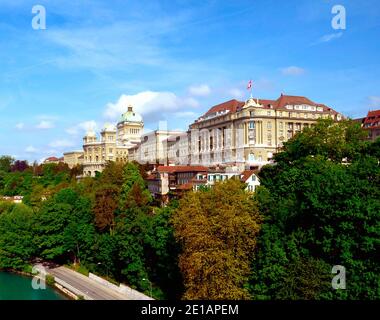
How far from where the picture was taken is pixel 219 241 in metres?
18.2

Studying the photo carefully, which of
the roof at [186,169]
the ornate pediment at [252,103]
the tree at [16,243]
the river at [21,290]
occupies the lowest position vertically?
the river at [21,290]

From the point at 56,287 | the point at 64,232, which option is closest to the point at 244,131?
the point at 64,232

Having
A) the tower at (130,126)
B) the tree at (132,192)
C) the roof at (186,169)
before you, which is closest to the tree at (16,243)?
Answer: the tree at (132,192)

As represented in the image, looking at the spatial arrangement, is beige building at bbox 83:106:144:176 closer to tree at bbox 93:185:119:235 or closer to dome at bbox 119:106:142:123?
dome at bbox 119:106:142:123

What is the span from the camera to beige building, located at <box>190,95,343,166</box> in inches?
2237

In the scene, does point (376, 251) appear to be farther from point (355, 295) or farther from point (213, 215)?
point (213, 215)

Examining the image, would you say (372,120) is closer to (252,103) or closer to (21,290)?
(252,103)

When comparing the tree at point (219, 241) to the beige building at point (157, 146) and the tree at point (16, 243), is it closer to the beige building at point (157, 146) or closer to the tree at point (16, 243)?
the tree at point (16, 243)

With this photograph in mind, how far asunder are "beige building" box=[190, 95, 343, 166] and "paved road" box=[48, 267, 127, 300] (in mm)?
26971

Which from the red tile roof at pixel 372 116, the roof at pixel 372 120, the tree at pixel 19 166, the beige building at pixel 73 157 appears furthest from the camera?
the beige building at pixel 73 157

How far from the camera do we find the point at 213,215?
1883cm

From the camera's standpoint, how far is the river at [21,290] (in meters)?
28.4

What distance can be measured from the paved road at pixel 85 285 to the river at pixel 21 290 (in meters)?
1.25

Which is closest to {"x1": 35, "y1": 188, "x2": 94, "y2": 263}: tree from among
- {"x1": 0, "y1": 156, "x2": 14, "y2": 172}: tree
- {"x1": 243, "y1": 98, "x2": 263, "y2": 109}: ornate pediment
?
{"x1": 243, "y1": 98, "x2": 263, "y2": 109}: ornate pediment
